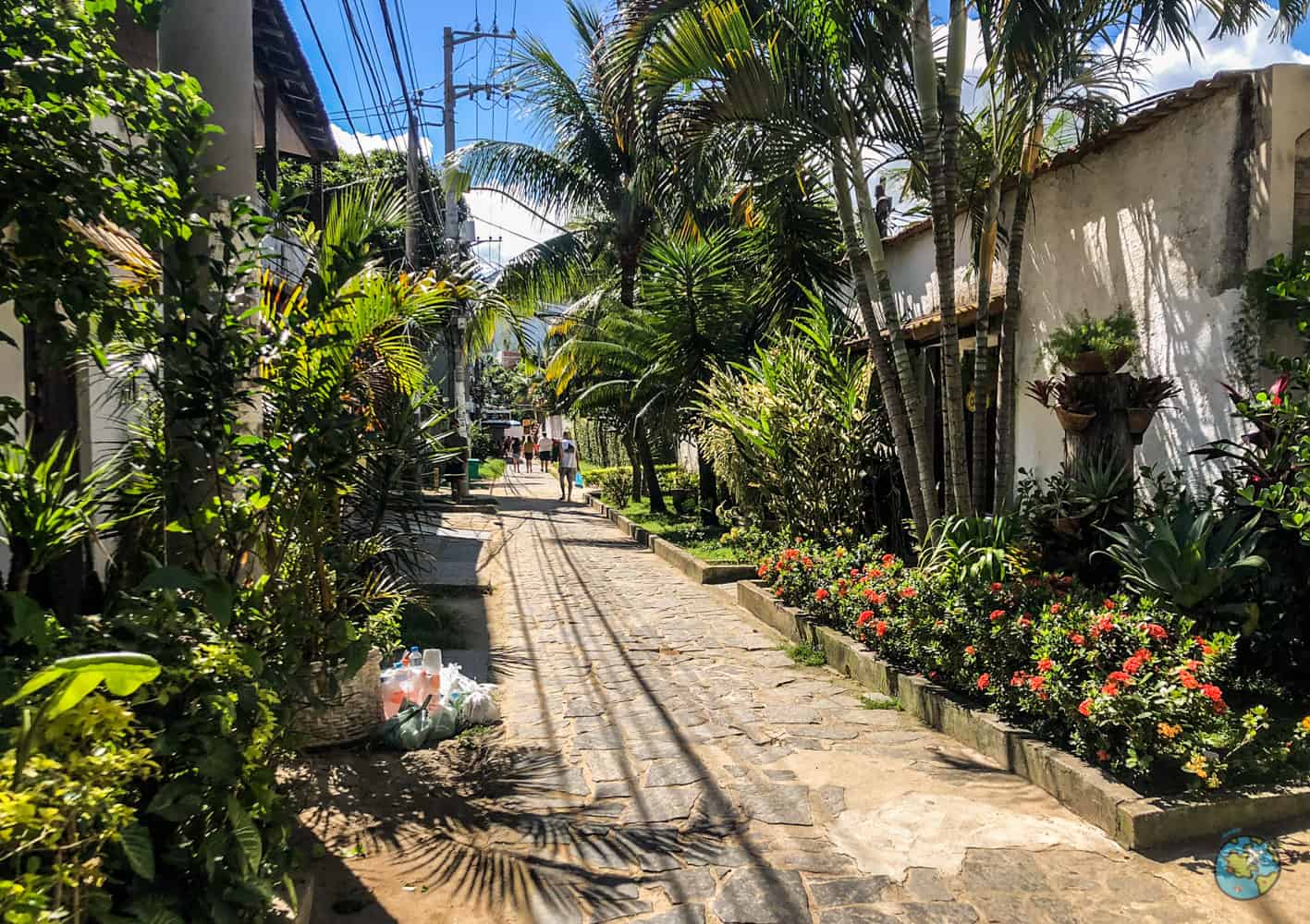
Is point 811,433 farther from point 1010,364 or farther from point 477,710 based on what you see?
point 477,710

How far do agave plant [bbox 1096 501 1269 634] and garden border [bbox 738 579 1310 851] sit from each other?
1.00 m

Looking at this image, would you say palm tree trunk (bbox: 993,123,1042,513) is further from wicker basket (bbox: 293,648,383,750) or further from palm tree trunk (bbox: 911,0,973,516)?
wicker basket (bbox: 293,648,383,750)

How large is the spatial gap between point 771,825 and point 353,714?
239 cm

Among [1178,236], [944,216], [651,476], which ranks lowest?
[651,476]

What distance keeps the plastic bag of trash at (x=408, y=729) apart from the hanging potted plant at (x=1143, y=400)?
478 centimetres

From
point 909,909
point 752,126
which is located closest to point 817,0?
point 752,126

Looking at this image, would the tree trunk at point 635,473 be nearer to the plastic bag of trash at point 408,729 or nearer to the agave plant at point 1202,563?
the plastic bag of trash at point 408,729

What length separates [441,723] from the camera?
17.1 feet

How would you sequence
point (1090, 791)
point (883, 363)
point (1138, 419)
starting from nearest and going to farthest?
point (1090, 791) → point (1138, 419) → point (883, 363)

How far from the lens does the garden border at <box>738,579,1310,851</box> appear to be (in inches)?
148

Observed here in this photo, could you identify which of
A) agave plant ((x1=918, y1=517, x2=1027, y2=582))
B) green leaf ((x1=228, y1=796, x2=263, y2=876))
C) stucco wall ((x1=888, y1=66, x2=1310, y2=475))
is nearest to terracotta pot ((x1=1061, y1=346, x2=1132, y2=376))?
stucco wall ((x1=888, y1=66, x2=1310, y2=475))

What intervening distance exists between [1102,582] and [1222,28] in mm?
4231

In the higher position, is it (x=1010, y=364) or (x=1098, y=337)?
(x=1098, y=337)

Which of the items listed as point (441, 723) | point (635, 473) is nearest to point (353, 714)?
point (441, 723)
